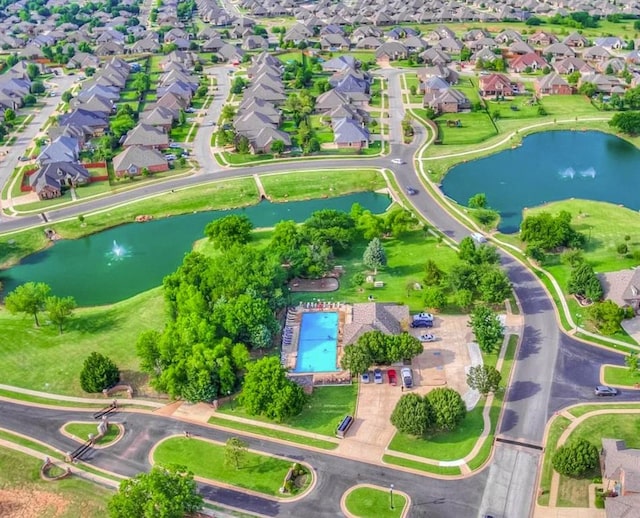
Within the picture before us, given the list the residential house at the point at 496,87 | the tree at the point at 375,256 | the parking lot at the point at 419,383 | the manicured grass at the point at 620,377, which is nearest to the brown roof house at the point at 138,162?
the tree at the point at 375,256

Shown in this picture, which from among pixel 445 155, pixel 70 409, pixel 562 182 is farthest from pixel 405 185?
pixel 70 409

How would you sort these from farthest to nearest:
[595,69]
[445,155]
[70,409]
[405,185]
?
1. [595,69]
2. [445,155]
3. [405,185]
4. [70,409]

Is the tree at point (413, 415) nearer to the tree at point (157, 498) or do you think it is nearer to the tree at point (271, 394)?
the tree at point (271, 394)

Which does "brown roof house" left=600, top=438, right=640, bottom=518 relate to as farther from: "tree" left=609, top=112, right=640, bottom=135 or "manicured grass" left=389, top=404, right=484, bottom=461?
"tree" left=609, top=112, right=640, bottom=135

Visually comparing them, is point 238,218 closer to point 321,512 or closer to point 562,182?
point 321,512

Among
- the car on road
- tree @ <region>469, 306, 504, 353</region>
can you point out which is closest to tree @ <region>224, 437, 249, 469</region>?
tree @ <region>469, 306, 504, 353</region>

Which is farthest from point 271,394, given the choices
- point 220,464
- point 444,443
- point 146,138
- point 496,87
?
point 496,87
